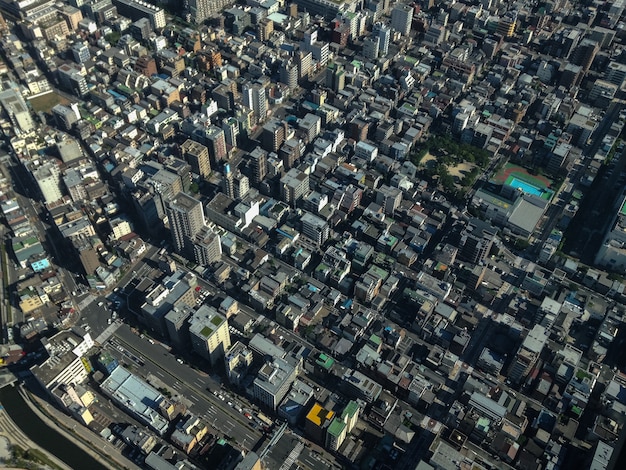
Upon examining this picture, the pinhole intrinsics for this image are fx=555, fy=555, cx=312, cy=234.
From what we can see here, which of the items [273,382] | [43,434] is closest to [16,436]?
[43,434]

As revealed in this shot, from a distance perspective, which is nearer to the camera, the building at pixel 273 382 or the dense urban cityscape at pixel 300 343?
the dense urban cityscape at pixel 300 343

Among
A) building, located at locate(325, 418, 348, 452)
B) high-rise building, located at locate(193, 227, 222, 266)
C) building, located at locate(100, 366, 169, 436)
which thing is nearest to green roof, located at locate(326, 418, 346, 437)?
building, located at locate(325, 418, 348, 452)

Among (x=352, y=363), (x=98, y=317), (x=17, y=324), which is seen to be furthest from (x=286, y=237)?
(x=17, y=324)

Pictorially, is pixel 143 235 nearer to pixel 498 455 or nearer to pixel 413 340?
pixel 413 340

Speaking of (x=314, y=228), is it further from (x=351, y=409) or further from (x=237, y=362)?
(x=351, y=409)

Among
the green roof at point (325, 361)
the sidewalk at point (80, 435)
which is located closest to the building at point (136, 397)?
the sidewalk at point (80, 435)

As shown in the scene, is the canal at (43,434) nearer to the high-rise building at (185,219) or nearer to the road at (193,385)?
the road at (193,385)

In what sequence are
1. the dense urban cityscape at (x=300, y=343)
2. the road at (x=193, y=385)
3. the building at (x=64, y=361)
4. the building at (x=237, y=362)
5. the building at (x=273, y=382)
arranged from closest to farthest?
the dense urban cityscape at (x=300, y=343) → the building at (x=273, y=382) → the building at (x=64, y=361) → the road at (x=193, y=385) → the building at (x=237, y=362)
